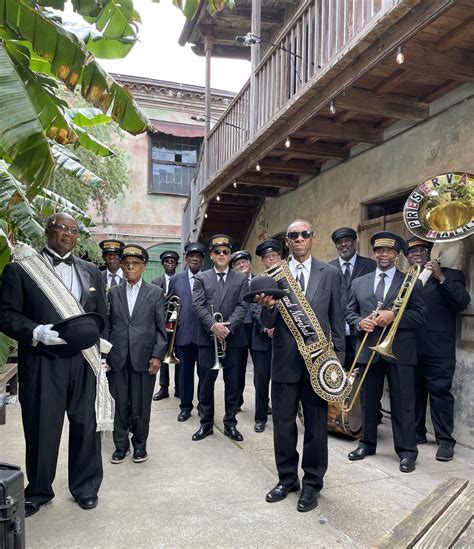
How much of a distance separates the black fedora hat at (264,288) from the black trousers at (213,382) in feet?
6.51

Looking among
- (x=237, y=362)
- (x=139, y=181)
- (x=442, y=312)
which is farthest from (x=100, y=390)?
(x=139, y=181)

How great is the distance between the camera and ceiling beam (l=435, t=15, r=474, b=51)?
13.1 ft

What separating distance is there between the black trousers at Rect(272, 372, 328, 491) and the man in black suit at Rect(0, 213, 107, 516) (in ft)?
4.57

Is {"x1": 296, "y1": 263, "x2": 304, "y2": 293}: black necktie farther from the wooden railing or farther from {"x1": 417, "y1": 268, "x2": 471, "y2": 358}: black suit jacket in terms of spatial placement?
the wooden railing

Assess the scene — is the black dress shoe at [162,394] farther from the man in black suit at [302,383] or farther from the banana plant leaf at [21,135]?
the banana plant leaf at [21,135]

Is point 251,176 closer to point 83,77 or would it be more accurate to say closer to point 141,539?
point 83,77

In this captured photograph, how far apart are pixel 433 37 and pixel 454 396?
3601mm

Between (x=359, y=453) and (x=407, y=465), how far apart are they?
1.48ft

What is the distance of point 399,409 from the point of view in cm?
448

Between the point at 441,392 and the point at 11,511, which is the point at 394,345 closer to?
the point at 441,392

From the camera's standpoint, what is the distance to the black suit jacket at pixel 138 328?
14.7 ft

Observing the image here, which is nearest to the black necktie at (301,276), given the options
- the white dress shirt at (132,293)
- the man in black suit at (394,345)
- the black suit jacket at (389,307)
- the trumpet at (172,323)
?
the man in black suit at (394,345)

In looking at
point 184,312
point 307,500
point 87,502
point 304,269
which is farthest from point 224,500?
point 184,312

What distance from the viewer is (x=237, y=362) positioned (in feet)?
17.6
